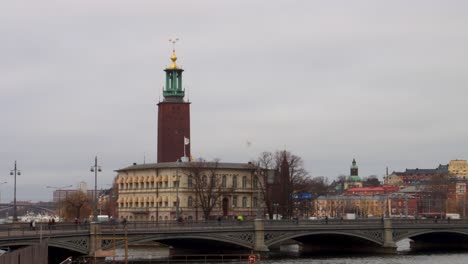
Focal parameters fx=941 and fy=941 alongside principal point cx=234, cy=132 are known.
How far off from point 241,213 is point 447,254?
5398 cm

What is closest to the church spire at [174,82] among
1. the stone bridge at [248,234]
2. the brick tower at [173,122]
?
the brick tower at [173,122]

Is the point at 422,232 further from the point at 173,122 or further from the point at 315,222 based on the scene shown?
the point at 173,122

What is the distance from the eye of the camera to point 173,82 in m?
190

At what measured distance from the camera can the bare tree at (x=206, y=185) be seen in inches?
5952

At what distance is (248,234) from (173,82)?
8819 cm

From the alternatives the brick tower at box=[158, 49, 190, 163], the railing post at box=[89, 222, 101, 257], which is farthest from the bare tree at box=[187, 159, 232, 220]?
the railing post at box=[89, 222, 101, 257]

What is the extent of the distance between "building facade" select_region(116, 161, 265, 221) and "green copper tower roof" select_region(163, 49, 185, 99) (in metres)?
23.7

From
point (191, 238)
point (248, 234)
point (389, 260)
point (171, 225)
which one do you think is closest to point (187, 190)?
point (248, 234)

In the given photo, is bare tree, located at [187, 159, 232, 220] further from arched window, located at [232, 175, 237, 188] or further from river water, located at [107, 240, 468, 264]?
river water, located at [107, 240, 468, 264]

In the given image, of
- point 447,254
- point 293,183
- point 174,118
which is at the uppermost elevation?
point 174,118

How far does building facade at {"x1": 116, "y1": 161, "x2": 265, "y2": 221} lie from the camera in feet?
529

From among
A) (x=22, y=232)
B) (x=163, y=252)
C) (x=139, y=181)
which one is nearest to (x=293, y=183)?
(x=139, y=181)

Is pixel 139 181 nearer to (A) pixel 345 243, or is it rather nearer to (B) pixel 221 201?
(B) pixel 221 201

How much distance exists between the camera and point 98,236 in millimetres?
90312
